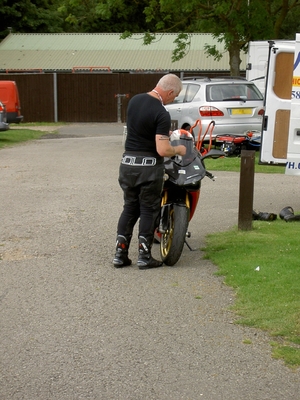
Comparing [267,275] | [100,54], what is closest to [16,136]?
[267,275]

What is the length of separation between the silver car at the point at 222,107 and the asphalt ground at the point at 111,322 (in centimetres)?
642

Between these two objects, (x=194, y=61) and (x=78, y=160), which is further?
(x=194, y=61)

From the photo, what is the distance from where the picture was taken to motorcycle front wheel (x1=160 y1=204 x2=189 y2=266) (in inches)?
276

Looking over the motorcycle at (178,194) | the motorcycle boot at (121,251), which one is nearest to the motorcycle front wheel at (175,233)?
the motorcycle at (178,194)

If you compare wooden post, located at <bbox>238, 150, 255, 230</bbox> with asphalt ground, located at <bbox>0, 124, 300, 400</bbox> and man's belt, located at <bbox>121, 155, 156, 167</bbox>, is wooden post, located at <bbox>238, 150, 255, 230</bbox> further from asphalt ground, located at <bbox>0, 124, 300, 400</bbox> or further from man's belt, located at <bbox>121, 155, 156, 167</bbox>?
man's belt, located at <bbox>121, 155, 156, 167</bbox>

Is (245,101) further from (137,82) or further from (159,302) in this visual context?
(137,82)

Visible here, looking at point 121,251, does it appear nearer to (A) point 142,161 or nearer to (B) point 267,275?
(A) point 142,161

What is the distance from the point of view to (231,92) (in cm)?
1728

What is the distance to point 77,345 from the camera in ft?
16.6

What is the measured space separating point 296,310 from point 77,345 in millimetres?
1692

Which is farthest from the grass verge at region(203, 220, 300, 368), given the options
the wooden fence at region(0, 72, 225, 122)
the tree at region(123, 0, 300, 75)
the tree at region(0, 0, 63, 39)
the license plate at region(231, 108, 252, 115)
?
the tree at region(0, 0, 63, 39)

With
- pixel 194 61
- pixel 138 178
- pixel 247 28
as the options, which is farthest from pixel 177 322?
pixel 194 61

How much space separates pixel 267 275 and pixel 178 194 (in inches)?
49.4

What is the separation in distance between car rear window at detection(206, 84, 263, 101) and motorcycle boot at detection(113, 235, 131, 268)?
10315mm
